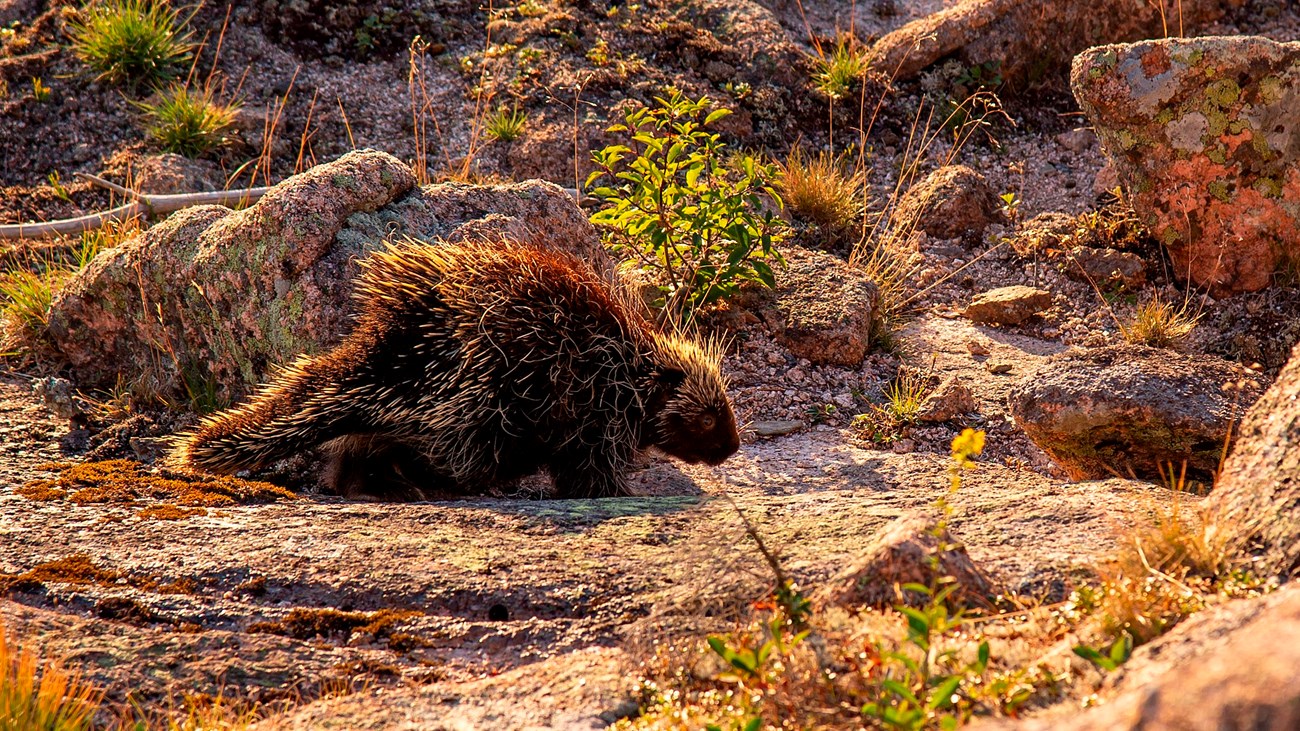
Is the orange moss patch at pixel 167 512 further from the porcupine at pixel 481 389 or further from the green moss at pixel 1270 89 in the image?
the green moss at pixel 1270 89

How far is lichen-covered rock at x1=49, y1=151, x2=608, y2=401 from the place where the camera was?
5.86m

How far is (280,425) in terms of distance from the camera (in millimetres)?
5172

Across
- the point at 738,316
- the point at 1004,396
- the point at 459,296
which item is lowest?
the point at 1004,396

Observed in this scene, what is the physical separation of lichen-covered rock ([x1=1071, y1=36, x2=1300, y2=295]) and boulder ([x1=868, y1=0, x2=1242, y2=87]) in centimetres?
252

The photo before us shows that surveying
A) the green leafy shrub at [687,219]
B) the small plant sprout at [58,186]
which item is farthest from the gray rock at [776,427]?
the small plant sprout at [58,186]

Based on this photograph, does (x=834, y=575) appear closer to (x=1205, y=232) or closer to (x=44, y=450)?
(x=44, y=450)

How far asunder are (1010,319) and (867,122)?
310cm

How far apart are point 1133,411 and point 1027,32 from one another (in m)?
6.06

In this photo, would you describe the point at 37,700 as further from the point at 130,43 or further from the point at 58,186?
the point at 130,43

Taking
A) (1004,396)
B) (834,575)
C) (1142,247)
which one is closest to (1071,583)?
(834,575)

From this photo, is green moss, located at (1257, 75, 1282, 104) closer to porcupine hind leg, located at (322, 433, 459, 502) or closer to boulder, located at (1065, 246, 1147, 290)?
boulder, located at (1065, 246, 1147, 290)

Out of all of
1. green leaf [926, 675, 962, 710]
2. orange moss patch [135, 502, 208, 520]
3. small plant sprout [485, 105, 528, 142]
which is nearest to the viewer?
green leaf [926, 675, 962, 710]

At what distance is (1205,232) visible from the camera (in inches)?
294

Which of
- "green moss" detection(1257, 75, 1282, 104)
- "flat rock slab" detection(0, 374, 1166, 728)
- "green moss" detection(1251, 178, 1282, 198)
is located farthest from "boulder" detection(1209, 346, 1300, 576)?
"green moss" detection(1257, 75, 1282, 104)
